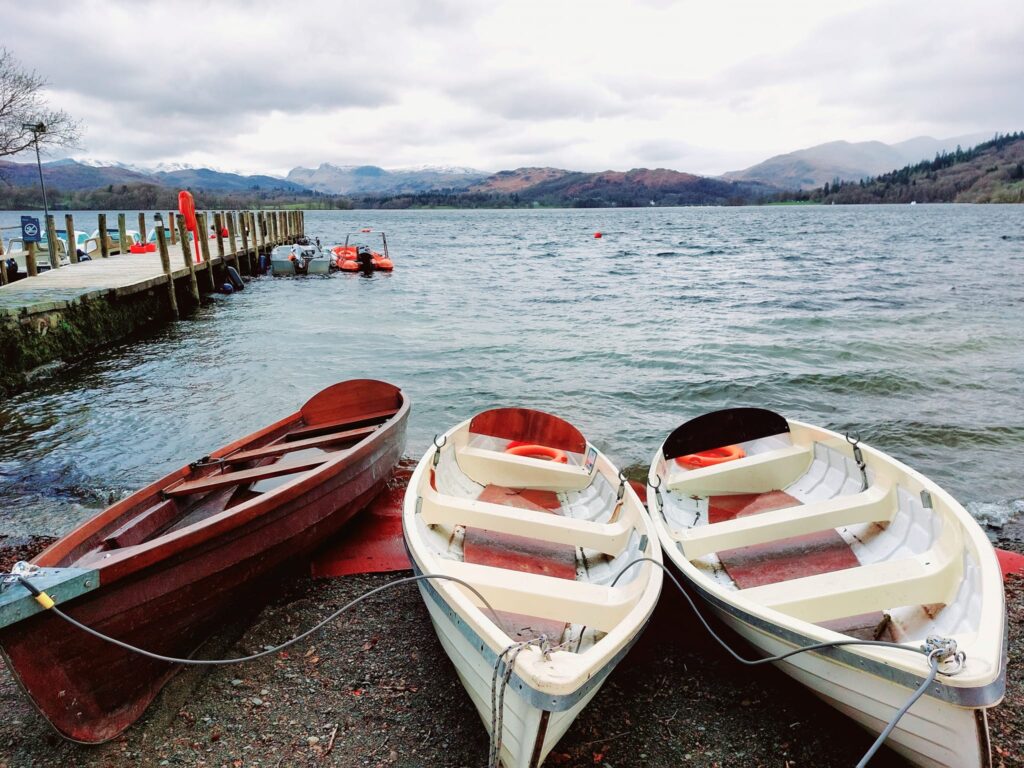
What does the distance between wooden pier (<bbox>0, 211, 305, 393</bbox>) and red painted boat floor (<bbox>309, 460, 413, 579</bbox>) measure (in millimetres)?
Result: 7472

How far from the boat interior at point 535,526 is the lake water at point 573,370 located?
278 centimetres

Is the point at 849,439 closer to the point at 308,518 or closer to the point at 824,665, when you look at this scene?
the point at 824,665

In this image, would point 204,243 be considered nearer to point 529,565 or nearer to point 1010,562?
point 529,565

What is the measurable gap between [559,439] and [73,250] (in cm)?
1886

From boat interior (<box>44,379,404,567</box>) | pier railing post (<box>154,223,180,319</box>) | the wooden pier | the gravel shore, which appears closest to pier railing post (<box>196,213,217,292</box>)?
the wooden pier

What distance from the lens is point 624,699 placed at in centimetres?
385

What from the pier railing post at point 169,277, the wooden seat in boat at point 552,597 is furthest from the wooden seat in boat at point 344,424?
the pier railing post at point 169,277

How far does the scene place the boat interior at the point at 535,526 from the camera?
358 cm

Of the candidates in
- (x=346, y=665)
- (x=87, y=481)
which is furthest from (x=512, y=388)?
(x=346, y=665)

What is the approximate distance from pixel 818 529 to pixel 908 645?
166 cm

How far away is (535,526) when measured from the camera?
4484mm

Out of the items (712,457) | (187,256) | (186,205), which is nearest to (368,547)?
(712,457)

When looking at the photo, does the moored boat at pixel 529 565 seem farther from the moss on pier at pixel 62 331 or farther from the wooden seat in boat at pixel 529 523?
the moss on pier at pixel 62 331

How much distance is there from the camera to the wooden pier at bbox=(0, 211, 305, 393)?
415 inches
